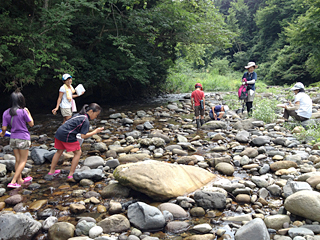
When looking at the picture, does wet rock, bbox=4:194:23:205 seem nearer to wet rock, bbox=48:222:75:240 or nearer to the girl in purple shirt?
the girl in purple shirt

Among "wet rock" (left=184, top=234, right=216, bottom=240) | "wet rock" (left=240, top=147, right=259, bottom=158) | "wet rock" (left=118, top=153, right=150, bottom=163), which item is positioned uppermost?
"wet rock" (left=118, top=153, right=150, bottom=163)

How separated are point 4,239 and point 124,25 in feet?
38.0

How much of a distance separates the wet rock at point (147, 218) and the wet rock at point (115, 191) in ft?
2.22

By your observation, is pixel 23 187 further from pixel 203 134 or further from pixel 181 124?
pixel 181 124

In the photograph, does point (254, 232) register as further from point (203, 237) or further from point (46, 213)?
point (46, 213)

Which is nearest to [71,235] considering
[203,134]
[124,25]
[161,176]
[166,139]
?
[161,176]

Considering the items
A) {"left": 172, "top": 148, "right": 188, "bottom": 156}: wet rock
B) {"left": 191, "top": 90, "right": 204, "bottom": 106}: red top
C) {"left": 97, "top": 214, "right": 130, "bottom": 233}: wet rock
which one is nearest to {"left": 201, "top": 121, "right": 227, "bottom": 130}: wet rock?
{"left": 191, "top": 90, "right": 204, "bottom": 106}: red top

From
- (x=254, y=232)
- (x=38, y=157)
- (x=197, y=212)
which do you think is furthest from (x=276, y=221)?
(x=38, y=157)

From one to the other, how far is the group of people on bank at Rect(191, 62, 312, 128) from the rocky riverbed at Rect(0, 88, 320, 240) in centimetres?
135

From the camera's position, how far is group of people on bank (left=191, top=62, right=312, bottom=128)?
680 cm

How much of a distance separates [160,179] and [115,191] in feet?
2.40

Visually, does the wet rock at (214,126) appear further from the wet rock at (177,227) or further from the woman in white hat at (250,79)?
the wet rock at (177,227)

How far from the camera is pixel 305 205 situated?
2.87 m

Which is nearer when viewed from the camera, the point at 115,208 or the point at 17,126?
the point at 115,208
